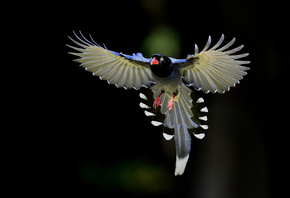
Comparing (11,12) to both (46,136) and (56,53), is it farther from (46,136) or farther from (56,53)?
(46,136)

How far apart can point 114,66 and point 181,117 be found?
223 millimetres

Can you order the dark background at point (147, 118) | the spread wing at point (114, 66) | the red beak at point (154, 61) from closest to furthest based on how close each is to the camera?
the red beak at point (154, 61) < the spread wing at point (114, 66) < the dark background at point (147, 118)

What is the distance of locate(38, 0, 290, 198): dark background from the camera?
126cm

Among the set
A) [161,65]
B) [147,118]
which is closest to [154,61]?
[161,65]

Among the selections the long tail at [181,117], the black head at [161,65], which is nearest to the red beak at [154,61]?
the black head at [161,65]

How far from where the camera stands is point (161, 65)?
78cm

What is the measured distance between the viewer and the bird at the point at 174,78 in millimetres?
812

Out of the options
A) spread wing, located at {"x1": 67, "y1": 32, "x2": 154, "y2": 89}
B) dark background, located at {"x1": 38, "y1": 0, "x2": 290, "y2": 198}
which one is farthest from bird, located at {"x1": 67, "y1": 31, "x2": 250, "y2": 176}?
dark background, located at {"x1": 38, "y1": 0, "x2": 290, "y2": 198}

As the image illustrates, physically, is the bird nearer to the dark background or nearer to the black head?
the black head

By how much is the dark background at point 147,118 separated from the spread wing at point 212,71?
37 cm

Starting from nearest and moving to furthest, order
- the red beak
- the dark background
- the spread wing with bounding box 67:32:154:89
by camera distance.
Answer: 1. the red beak
2. the spread wing with bounding box 67:32:154:89
3. the dark background

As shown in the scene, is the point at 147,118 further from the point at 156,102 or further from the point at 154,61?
the point at 154,61

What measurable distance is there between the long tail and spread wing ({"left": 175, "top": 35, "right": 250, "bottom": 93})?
0.06 m

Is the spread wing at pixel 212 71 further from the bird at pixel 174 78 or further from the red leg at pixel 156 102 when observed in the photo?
the red leg at pixel 156 102
